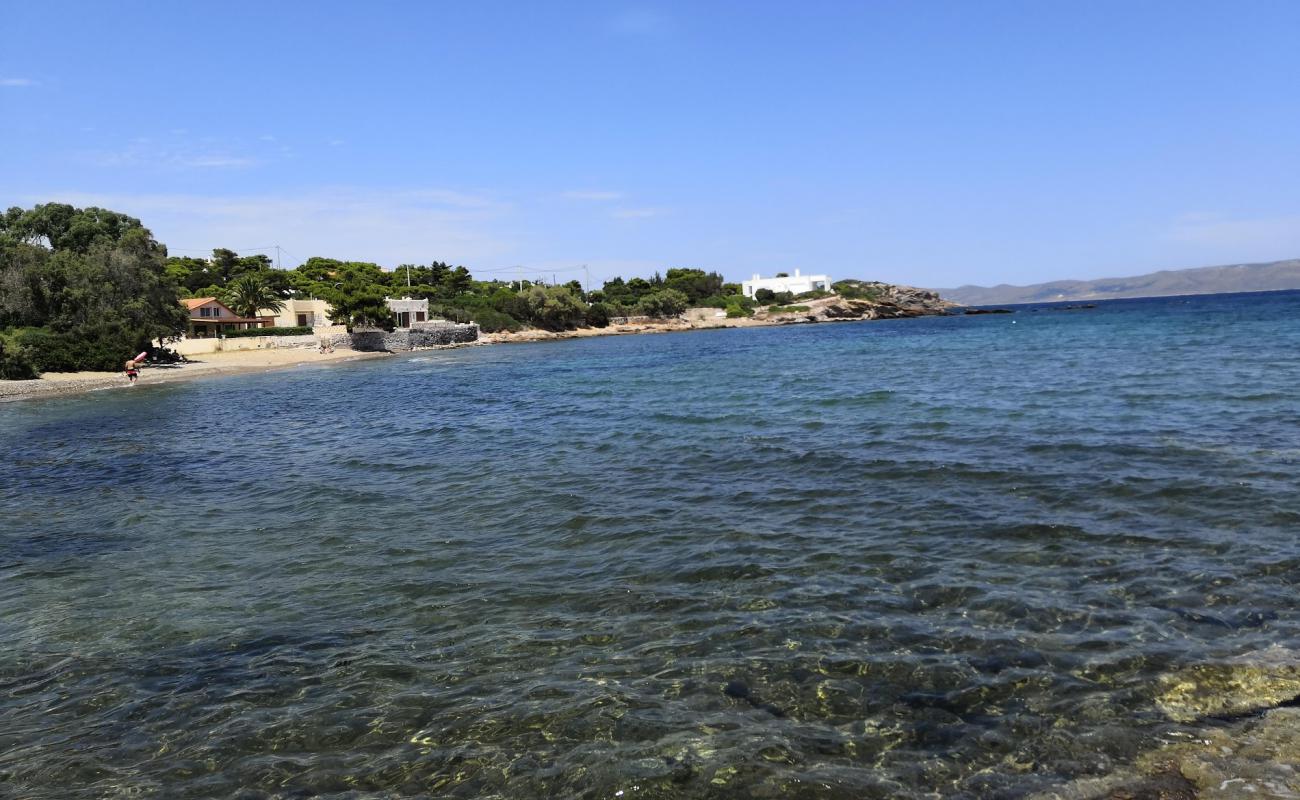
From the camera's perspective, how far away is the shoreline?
139ft

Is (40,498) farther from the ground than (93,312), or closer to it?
closer to it

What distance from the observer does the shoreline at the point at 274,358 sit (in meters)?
42.4

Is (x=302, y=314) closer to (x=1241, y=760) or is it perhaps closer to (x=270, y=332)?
(x=270, y=332)

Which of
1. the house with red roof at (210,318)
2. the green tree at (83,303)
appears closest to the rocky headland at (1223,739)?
the green tree at (83,303)

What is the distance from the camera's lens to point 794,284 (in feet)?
570

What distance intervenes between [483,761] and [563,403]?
78.1 ft

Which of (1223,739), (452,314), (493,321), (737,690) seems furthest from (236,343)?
(1223,739)

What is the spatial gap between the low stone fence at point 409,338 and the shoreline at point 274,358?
118 centimetres

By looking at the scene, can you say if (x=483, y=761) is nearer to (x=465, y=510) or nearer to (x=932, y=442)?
(x=465, y=510)

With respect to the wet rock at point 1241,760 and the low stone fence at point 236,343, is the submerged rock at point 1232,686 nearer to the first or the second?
the wet rock at point 1241,760

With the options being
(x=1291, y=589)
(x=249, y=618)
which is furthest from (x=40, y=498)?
(x=1291, y=589)

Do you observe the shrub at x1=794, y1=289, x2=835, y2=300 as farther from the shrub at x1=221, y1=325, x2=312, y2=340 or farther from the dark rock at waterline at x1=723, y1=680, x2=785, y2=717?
the dark rock at waterline at x1=723, y1=680, x2=785, y2=717

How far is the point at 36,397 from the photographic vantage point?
3919cm

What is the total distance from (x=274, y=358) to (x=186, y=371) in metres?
15.0
